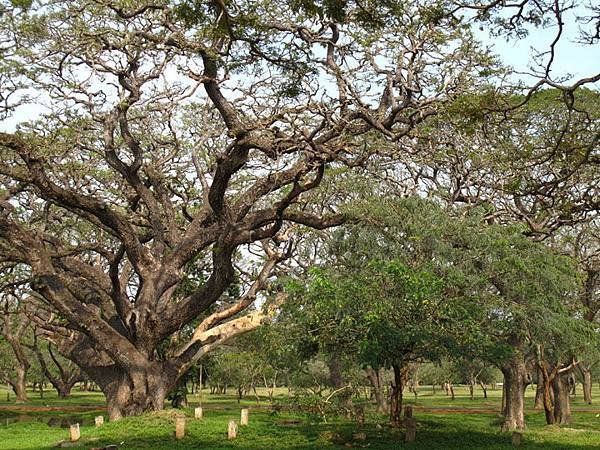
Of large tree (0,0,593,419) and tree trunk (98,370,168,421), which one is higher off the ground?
large tree (0,0,593,419)

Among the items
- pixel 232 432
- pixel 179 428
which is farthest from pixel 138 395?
pixel 232 432

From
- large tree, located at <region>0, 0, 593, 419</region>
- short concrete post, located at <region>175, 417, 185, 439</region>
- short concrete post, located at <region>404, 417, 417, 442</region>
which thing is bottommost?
short concrete post, located at <region>404, 417, 417, 442</region>

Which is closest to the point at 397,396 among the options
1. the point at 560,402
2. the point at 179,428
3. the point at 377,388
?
the point at 179,428

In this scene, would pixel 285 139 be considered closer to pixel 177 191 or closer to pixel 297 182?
pixel 297 182

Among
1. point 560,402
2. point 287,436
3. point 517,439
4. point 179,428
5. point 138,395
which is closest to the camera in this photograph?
point 517,439

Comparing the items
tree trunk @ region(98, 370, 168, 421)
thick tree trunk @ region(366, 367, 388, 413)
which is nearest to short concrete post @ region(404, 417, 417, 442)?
tree trunk @ region(98, 370, 168, 421)

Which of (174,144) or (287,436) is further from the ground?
(174,144)

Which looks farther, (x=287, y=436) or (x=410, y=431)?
(x=287, y=436)

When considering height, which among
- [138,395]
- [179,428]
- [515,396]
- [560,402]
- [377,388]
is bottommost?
[560,402]

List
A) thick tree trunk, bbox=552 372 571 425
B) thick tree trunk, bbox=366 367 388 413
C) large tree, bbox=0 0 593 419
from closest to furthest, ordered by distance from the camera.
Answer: large tree, bbox=0 0 593 419, thick tree trunk, bbox=552 372 571 425, thick tree trunk, bbox=366 367 388 413

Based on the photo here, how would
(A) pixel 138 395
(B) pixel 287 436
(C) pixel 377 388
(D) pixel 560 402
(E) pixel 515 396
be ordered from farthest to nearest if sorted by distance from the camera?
(C) pixel 377 388, (D) pixel 560 402, (E) pixel 515 396, (A) pixel 138 395, (B) pixel 287 436

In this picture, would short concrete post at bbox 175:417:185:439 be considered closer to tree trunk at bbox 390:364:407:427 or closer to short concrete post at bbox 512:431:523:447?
tree trunk at bbox 390:364:407:427

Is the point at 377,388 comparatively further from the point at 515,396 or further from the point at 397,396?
the point at 397,396

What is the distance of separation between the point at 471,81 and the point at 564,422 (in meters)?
16.6
